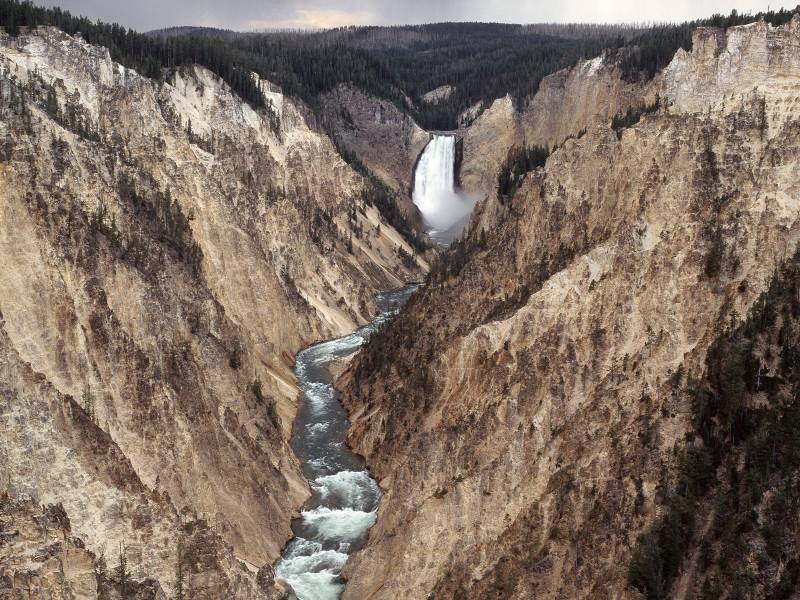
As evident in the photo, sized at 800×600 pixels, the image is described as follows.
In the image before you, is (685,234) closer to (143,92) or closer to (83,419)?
(83,419)

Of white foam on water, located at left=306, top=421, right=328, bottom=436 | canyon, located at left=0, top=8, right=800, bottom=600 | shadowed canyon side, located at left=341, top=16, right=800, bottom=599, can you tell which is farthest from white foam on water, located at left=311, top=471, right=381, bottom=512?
white foam on water, located at left=306, top=421, right=328, bottom=436

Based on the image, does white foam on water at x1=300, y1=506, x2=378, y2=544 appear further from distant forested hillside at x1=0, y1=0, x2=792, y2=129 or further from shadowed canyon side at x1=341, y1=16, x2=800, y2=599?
distant forested hillside at x1=0, y1=0, x2=792, y2=129

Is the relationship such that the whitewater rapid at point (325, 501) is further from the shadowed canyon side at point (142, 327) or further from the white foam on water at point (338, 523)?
the shadowed canyon side at point (142, 327)

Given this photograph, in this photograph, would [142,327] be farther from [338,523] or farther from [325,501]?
[338,523]

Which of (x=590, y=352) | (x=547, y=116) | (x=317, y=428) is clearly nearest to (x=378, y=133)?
(x=547, y=116)

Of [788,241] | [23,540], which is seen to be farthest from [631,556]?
[23,540]

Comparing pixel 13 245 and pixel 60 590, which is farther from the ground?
pixel 13 245

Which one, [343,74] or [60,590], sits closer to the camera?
[60,590]

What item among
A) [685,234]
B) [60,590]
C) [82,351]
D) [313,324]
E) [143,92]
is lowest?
[313,324]
